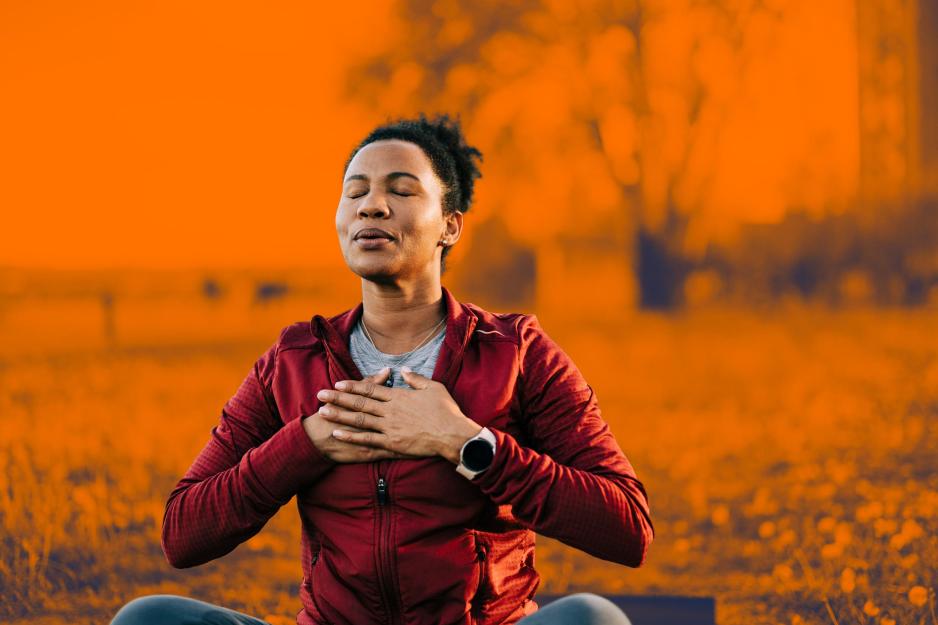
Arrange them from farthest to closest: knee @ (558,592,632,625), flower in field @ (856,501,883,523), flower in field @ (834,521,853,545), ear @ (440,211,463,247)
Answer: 1. flower in field @ (856,501,883,523)
2. flower in field @ (834,521,853,545)
3. ear @ (440,211,463,247)
4. knee @ (558,592,632,625)

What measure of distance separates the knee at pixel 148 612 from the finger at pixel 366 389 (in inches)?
17.4

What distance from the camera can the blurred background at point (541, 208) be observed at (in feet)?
16.3

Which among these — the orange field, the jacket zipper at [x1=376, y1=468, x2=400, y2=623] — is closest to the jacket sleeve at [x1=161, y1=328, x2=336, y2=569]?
the jacket zipper at [x1=376, y1=468, x2=400, y2=623]

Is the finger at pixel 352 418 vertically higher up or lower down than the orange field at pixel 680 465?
higher up

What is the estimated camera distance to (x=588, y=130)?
17.8 feet

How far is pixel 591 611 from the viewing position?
5.37 feet

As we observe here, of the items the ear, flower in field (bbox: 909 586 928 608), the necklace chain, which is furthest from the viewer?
flower in field (bbox: 909 586 928 608)

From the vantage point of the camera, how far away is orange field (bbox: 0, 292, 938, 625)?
12.4 ft

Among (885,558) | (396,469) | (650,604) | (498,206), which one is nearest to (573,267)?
(498,206)

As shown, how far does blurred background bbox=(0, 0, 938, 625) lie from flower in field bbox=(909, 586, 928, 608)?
1.39 meters

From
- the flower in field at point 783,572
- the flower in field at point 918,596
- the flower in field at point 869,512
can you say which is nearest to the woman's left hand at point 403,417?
the flower in field at point 918,596

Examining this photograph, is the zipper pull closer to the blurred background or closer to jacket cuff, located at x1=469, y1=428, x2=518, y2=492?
jacket cuff, located at x1=469, y1=428, x2=518, y2=492

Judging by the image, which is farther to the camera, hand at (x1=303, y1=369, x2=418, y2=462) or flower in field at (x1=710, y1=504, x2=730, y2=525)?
flower in field at (x1=710, y1=504, x2=730, y2=525)

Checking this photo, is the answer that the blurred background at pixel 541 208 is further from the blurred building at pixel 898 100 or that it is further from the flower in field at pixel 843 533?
the flower in field at pixel 843 533
